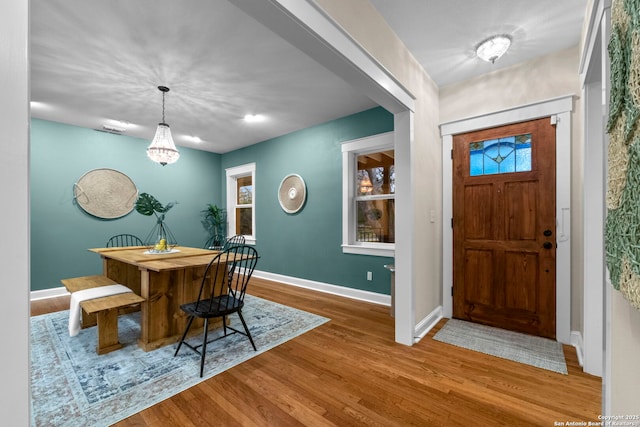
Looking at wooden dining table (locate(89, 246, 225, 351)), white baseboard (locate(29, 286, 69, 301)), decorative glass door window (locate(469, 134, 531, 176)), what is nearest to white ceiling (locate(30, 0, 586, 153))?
decorative glass door window (locate(469, 134, 531, 176))

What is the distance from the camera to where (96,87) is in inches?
116

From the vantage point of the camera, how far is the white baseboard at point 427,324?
8.22 ft

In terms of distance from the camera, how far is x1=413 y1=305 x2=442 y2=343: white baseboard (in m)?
2.51

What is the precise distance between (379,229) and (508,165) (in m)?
1.66

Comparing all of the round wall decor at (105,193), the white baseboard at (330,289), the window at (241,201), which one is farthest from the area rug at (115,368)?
the window at (241,201)

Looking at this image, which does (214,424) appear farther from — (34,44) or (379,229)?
(34,44)

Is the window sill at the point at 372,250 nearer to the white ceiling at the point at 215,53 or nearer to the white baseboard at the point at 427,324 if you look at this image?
the white baseboard at the point at 427,324

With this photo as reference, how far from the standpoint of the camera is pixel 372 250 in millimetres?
3602

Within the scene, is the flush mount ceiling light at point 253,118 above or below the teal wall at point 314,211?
above

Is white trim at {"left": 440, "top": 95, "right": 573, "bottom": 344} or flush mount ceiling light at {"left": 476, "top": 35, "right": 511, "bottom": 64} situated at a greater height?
flush mount ceiling light at {"left": 476, "top": 35, "right": 511, "bottom": 64}

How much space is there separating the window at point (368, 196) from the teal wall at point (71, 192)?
138 inches

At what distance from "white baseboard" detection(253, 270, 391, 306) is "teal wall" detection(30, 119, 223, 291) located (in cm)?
223

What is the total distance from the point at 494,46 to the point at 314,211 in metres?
2.88

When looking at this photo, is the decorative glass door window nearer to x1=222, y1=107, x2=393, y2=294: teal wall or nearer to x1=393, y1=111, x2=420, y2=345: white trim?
Answer: x1=393, y1=111, x2=420, y2=345: white trim
